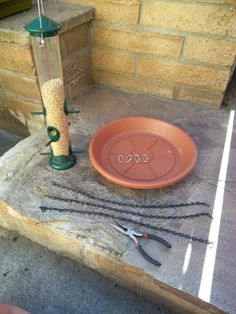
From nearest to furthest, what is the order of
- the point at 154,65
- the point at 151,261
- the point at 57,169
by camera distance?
the point at 151,261, the point at 57,169, the point at 154,65

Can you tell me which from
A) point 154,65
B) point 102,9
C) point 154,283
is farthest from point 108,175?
point 102,9

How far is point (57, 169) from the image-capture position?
1.28 meters

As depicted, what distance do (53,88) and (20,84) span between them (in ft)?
1.84

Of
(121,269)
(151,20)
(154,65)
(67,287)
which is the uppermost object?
→ (151,20)

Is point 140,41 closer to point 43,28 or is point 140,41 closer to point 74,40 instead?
point 74,40

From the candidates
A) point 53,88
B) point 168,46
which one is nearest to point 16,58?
point 53,88

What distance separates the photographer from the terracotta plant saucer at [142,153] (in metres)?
1.18

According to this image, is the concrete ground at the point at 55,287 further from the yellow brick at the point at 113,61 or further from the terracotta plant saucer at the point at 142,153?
the yellow brick at the point at 113,61

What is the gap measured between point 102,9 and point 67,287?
4.44 feet

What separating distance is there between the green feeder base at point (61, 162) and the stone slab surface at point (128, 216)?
24 millimetres

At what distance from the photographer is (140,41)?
5.30 feet

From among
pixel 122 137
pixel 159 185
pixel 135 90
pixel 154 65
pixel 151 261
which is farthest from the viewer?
pixel 135 90

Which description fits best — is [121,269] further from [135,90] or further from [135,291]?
[135,90]

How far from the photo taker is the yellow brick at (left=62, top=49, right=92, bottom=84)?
1607mm
